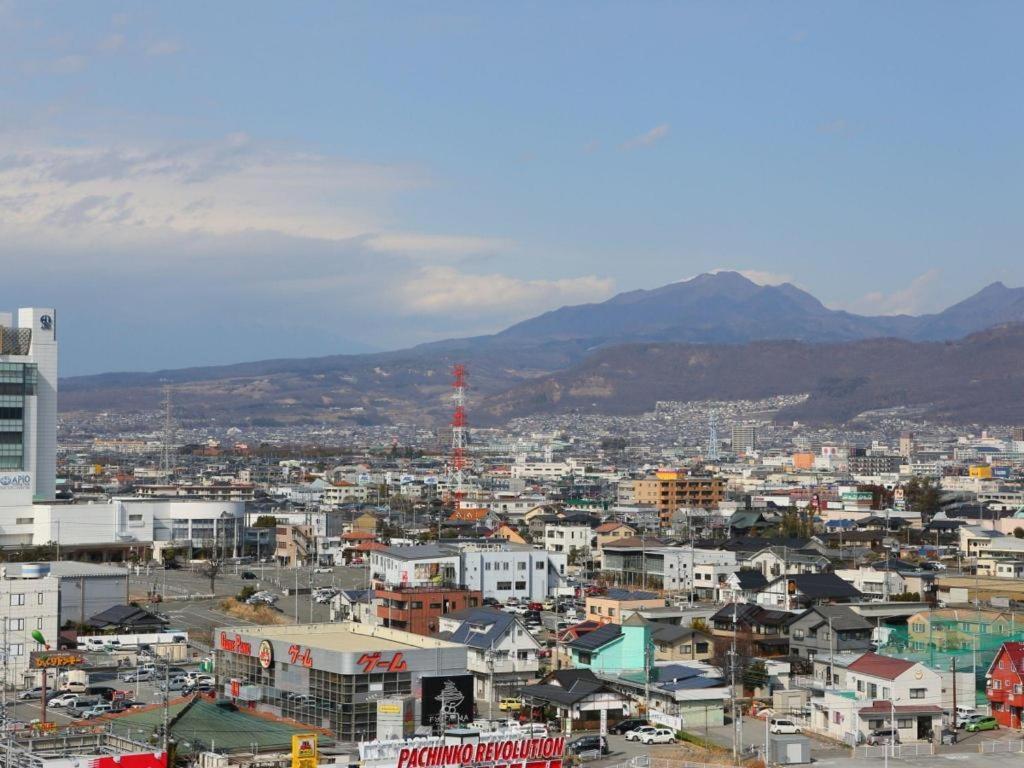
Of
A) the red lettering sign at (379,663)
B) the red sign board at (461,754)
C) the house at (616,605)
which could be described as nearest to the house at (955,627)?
the house at (616,605)

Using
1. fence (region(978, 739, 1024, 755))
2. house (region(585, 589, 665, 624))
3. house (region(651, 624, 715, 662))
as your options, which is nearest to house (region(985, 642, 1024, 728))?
fence (region(978, 739, 1024, 755))

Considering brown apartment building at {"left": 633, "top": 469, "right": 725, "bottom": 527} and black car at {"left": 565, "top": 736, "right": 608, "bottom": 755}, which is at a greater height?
brown apartment building at {"left": 633, "top": 469, "right": 725, "bottom": 527}

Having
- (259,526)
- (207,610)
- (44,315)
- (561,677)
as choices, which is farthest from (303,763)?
(259,526)

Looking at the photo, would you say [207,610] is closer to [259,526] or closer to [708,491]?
[259,526]

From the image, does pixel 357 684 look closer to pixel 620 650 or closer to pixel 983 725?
pixel 620 650

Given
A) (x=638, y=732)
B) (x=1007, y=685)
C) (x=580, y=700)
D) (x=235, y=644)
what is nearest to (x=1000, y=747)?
(x=1007, y=685)

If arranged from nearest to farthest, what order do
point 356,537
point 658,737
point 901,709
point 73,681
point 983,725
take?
1. point 658,737
2. point 901,709
3. point 983,725
4. point 73,681
5. point 356,537

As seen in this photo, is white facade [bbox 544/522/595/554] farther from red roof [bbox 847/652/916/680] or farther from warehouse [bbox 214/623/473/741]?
warehouse [bbox 214/623/473/741]
